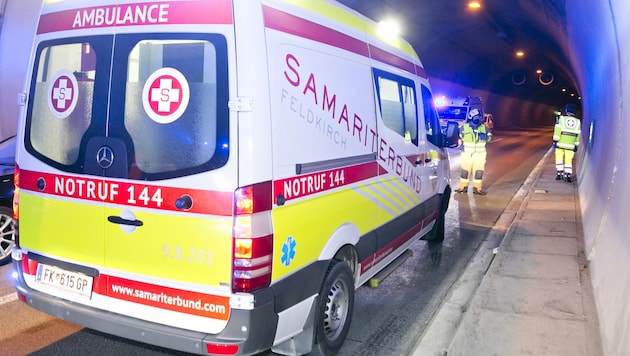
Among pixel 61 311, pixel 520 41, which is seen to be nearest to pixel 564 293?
pixel 61 311

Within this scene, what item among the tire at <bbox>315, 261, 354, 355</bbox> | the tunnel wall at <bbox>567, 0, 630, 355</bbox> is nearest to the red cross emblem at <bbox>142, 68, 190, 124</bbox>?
the tire at <bbox>315, 261, 354, 355</bbox>

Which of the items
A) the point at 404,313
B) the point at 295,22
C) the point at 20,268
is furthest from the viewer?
the point at 404,313

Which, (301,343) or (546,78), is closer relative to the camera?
(301,343)

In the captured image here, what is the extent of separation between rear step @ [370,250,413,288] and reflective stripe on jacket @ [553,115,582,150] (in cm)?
817

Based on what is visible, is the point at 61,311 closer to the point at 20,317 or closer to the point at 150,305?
the point at 150,305

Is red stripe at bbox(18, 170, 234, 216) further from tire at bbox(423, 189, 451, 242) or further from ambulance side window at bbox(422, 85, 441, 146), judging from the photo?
tire at bbox(423, 189, 451, 242)

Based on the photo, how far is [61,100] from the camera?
313 centimetres

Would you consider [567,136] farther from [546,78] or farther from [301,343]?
[546,78]

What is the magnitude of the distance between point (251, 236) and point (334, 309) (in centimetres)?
122

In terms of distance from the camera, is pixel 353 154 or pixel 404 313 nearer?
pixel 353 154

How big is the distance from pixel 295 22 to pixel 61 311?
87.8 inches

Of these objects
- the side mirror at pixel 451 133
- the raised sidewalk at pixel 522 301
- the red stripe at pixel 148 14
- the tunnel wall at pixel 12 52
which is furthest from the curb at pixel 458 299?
the tunnel wall at pixel 12 52

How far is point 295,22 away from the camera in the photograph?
302cm

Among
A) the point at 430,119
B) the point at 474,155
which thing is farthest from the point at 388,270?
the point at 474,155
